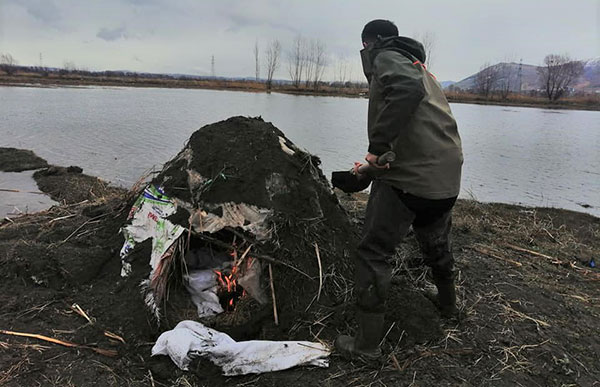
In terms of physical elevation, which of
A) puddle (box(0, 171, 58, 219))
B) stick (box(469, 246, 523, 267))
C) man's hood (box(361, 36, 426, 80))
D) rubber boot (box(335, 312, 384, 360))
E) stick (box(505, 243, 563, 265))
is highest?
man's hood (box(361, 36, 426, 80))

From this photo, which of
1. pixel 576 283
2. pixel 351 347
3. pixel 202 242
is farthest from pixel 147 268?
pixel 576 283

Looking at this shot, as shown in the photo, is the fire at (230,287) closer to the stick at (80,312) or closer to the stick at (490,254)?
the stick at (80,312)

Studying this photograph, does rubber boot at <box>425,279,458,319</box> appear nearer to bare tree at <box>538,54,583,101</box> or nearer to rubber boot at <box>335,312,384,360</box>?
rubber boot at <box>335,312,384,360</box>

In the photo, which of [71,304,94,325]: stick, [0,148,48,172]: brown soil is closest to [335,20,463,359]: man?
[71,304,94,325]: stick

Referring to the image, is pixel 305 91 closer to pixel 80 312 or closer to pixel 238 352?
pixel 80 312

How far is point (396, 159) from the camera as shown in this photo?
107 inches

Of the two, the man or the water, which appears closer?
the man

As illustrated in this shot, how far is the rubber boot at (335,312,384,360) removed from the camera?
2840 mm

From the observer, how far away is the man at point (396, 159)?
8.34ft

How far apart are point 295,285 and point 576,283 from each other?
3.35 m

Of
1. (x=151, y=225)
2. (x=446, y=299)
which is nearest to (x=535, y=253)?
(x=446, y=299)

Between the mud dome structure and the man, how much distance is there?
0.68 meters

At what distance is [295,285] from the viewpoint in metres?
3.46

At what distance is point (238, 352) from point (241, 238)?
3.20 feet
